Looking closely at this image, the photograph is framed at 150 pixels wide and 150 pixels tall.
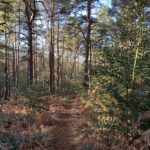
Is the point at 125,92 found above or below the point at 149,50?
below

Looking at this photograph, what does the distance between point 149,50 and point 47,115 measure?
5.41m

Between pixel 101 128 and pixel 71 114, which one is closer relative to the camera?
pixel 101 128

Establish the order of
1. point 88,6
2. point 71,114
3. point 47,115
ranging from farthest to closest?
point 88,6, point 71,114, point 47,115

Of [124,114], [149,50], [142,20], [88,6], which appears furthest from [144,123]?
[88,6]

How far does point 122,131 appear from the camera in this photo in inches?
317

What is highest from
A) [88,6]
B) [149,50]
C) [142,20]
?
[88,6]

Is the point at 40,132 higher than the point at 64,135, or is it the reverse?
the point at 40,132

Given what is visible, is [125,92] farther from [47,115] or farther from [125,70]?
[47,115]

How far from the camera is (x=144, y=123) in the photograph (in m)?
8.07

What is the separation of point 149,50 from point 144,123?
6.19 feet

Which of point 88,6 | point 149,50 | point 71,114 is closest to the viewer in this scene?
point 149,50

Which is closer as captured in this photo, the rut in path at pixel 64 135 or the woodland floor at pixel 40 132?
the woodland floor at pixel 40 132

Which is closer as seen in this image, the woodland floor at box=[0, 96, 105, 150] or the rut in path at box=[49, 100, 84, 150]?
the woodland floor at box=[0, 96, 105, 150]

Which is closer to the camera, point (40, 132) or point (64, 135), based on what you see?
point (40, 132)
